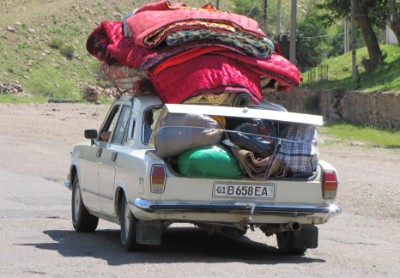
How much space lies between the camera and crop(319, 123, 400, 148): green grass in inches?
1214

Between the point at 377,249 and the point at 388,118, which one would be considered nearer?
the point at 377,249

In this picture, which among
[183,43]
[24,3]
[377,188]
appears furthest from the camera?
[24,3]

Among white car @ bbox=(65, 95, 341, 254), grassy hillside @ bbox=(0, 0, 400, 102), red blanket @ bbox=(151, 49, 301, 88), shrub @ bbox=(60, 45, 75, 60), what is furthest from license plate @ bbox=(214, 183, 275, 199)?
shrub @ bbox=(60, 45, 75, 60)

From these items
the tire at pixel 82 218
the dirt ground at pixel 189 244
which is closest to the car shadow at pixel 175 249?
the dirt ground at pixel 189 244

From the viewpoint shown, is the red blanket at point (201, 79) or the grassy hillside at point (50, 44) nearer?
the red blanket at point (201, 79)

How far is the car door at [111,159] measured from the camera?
11094mm

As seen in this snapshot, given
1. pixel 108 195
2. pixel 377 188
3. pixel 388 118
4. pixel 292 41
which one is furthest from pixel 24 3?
pixel 108 195

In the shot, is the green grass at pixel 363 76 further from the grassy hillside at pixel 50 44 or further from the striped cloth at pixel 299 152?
the striped cloth at pixel 299 152

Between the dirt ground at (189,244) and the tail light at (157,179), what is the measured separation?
648 mm

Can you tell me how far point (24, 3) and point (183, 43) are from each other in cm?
8811

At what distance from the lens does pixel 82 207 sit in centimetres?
1250

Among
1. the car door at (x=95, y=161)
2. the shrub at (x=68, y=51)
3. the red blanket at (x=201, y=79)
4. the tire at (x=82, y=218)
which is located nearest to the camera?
the red blanket at (x=201, y=79)

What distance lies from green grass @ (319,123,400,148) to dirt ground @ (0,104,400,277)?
30.3 ft

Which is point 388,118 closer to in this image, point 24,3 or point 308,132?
point 308,132
